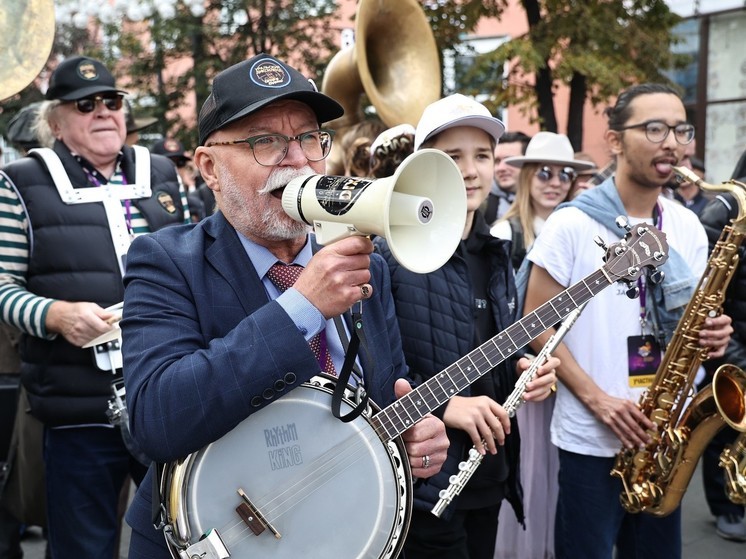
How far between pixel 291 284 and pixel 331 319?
0.45 feet

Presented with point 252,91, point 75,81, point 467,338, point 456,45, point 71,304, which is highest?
point 456,45

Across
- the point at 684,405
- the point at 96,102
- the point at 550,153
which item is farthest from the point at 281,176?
the point at 550,153

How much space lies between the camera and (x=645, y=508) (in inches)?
129

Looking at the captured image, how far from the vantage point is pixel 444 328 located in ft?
9.24

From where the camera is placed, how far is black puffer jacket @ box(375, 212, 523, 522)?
2.78m

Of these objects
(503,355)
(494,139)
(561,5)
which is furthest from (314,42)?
(503,355)

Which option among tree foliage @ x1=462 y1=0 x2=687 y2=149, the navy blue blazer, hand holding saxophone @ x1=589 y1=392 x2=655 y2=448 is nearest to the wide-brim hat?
hand holding saxophone @ x1=589 y1=392 x2=655 y2=448

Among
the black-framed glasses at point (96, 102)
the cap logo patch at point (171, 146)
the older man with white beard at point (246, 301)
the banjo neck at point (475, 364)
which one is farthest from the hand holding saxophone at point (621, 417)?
the cap logo patch at point (171, 146)

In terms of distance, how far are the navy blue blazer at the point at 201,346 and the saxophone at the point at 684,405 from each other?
1492 mm

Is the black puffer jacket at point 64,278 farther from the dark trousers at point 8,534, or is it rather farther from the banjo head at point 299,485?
the banjo head at point 299,485

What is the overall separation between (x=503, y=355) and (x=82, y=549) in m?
1.98

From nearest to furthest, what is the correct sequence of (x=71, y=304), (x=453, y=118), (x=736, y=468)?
(x=453, y=118)
(x=71, y=304)
(x=736, y=468)

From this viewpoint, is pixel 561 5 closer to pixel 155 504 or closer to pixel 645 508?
pixel 645 508

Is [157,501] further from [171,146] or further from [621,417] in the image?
[171,146]
